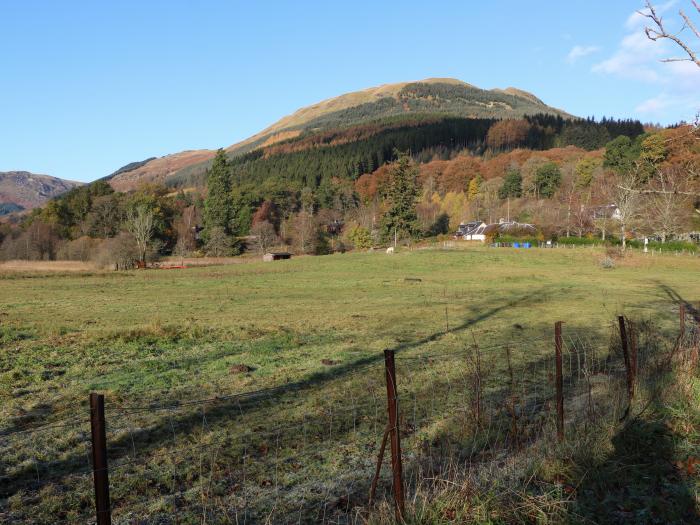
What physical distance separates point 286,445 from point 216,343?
8516 mm

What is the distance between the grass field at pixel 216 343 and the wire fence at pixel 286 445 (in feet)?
0.16

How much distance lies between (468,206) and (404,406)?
12093 cm

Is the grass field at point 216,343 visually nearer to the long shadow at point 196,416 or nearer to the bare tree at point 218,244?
the long shadow at point 196,416

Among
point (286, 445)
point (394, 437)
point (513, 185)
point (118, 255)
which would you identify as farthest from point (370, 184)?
point (394, 437)

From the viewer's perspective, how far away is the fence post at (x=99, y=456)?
3.84 meters

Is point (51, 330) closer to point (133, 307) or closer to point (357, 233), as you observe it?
point (133, 307)

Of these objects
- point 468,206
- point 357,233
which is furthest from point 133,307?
point 468,206

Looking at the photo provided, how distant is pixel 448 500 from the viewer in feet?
16.5

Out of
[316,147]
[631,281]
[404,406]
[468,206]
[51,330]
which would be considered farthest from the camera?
[316,147]

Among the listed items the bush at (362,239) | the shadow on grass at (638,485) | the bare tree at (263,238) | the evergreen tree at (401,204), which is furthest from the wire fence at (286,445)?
the bush at (362,239)

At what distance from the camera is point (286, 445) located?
26.3ft

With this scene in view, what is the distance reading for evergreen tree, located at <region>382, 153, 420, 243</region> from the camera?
7819 centimetres

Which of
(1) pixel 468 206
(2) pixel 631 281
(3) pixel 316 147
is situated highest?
(3) pixel 316 147

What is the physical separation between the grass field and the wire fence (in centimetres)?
5
